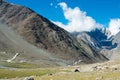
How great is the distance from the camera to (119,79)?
41688mm

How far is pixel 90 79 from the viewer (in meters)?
47.4

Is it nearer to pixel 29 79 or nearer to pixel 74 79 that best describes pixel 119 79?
pixel 74 79

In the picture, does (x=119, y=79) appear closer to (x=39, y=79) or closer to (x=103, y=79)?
(x=103, y=79)

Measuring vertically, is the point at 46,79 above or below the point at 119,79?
above

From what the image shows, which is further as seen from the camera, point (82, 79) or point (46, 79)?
point (46, 79)

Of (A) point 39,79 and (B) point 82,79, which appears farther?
(A) point 39,79

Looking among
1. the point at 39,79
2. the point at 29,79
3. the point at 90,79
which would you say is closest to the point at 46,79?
the point at 39,79

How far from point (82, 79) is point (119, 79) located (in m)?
8.03

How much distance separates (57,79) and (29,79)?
5.04m

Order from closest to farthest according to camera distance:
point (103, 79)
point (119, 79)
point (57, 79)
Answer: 1. point (119, 79)
2. point (103, 79)
3. point (57, 79)

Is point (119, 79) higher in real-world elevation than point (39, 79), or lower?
lower

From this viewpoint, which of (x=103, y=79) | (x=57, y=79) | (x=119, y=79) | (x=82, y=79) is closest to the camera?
(x=119, y=79)

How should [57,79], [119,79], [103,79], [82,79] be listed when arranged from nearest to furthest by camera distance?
[119,79] → [103,79] → [82,79] → [57,79]

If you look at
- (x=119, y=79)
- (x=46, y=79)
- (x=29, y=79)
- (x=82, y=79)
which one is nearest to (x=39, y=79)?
(x=46, y=79)
